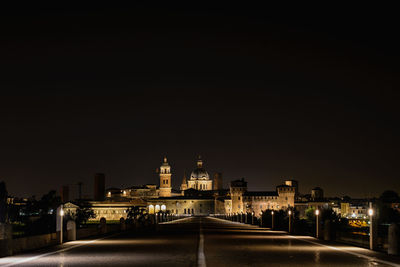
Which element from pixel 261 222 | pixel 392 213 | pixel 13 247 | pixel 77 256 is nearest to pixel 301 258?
pixel 77 256

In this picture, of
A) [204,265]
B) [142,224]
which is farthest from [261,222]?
[204,265]

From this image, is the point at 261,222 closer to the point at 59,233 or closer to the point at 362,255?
the point at 59,233

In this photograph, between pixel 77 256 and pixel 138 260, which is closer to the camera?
pixel 138 260

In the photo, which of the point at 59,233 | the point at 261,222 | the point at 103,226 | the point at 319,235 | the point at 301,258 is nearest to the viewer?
the point at 301,258

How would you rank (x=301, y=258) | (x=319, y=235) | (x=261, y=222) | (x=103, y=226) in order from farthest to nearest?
(x=261, y=222) → (x=103, y=226) → (x=319, y=235) → (x=301, y=258)

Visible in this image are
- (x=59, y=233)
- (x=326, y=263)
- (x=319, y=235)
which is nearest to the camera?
(x=326, y=263)

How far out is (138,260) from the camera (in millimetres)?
21328

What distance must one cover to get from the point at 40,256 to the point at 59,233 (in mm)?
9619

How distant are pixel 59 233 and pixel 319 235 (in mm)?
16408

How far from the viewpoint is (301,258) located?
22.5 m

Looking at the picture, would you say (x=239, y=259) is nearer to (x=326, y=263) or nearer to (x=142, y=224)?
(x=326, y=263)

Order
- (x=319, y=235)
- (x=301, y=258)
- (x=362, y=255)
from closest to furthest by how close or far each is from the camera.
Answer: (x=301, y=258) → (x=362, y=255) → (x=319, y=235)

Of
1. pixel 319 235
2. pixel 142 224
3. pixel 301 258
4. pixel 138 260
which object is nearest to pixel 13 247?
pixel 138 260

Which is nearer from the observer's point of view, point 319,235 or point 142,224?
point 319,235
